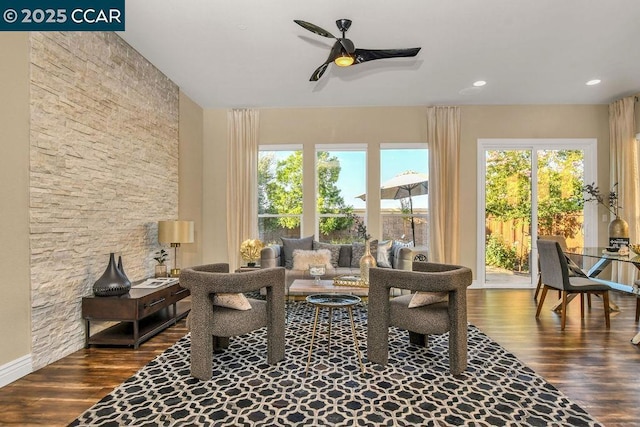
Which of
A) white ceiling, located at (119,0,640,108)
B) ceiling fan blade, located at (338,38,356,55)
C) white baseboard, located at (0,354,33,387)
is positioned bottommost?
white baseboard, located at (0,354,33,387)

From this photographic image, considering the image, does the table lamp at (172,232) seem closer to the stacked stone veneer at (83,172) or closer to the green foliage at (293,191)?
the stacked stone veneer at (83,172)

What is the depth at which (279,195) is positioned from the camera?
6246 mm

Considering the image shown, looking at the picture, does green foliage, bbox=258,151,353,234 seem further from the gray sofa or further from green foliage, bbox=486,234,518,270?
green foliage, bbox=486,234,518,270

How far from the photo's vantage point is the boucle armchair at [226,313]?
246 cm

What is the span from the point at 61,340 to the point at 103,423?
1.39m

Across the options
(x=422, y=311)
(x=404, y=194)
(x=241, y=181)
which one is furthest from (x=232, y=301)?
(x=404, y=194)

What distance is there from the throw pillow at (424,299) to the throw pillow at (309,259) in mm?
2166

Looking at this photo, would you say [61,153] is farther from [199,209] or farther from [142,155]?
[199,209]

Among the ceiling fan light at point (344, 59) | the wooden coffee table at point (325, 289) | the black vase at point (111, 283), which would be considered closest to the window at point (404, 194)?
the wooden coffee table at point (325, 289)

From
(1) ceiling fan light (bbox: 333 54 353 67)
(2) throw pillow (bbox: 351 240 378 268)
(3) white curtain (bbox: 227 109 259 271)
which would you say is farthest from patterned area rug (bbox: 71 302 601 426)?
(3) white curtain (bbox: 227 109 259 271)

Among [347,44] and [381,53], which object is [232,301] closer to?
[347,44]

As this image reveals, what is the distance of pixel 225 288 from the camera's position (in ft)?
7.98

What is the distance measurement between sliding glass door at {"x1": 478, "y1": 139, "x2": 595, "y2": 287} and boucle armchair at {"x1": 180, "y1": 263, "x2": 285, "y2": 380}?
4.50 m

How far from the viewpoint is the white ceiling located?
3172 mm
